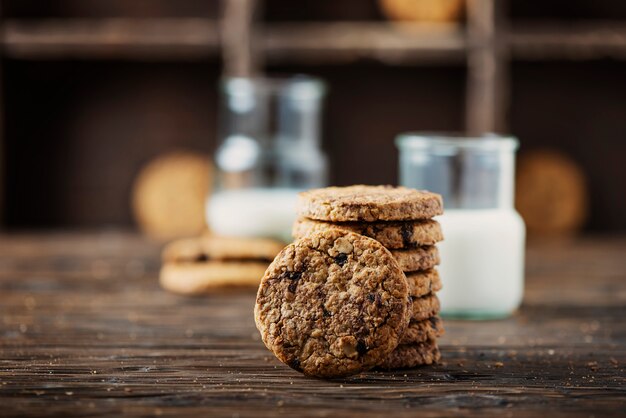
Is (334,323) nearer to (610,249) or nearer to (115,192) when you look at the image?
(610,249)

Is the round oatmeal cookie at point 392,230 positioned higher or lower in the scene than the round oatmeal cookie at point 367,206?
lower

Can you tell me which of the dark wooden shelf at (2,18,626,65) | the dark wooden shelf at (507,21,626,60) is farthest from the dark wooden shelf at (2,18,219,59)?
the dark wooden shelf at (507,21,626,60)

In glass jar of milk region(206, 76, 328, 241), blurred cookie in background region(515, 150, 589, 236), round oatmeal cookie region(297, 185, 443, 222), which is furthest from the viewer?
blurred cookie in background region(515, 150, 589, 236)

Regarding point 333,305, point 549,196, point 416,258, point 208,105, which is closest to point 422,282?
point 416,258

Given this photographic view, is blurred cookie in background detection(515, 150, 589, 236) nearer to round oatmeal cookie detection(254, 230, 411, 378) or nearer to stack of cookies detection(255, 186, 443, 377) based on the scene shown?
stack of cookies detection(255, 186, 443, 377)

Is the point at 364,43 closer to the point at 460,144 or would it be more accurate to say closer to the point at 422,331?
the point at 460,144

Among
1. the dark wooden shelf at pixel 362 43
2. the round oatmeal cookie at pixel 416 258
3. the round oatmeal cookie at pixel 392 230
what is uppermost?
the dark wooden shelf at pixel 362 43

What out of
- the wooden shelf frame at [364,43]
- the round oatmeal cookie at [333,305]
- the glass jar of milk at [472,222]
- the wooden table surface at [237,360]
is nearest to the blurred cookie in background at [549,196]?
the wooden shelf frame at [364,43]

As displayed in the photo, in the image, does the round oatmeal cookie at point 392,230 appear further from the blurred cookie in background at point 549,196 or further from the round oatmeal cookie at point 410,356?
the blurred cookie in background at point 549,196
